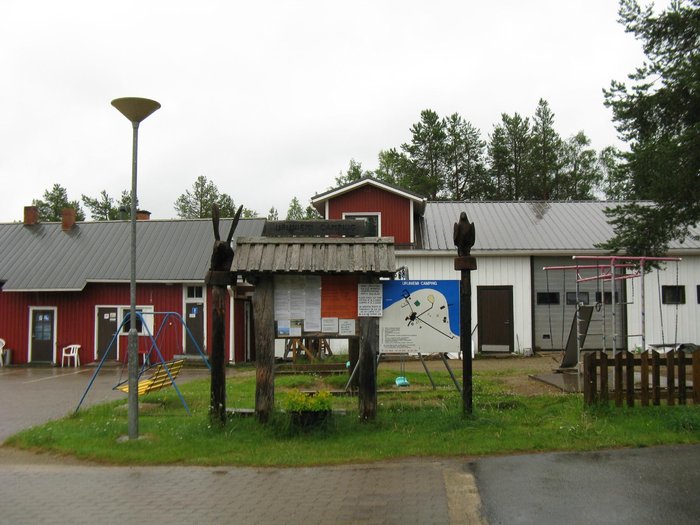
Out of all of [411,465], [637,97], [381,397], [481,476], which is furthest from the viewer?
[637,97]

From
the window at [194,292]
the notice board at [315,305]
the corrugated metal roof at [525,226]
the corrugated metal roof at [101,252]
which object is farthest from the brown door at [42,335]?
the notice board at [315,305]

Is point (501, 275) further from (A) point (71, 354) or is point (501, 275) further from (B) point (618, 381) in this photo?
(A) point (71, 354)

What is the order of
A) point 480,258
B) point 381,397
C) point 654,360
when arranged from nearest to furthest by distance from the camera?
point 654,360 → point 381,397 → point 480,258

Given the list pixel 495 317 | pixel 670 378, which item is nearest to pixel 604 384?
pixel 670 378

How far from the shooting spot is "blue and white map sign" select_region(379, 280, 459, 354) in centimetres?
994

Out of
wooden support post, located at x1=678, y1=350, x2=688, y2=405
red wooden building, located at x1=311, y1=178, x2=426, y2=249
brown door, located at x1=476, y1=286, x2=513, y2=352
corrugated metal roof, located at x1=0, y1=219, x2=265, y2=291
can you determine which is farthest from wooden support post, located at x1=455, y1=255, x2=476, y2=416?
corrugated metal roof, located at x1=0, y1=219, x2=265, y2=291

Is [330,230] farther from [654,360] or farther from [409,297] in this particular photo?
[654,360]

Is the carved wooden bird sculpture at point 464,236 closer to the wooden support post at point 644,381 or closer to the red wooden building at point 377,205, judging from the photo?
the wooden support post at point 644,381

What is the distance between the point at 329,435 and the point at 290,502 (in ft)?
8.40

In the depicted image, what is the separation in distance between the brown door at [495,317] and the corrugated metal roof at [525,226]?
57.8 inches

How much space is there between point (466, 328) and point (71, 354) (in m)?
20.2

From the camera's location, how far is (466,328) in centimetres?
949

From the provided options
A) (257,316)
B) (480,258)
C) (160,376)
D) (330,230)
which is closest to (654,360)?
(330,230)

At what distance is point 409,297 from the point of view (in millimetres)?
9969
